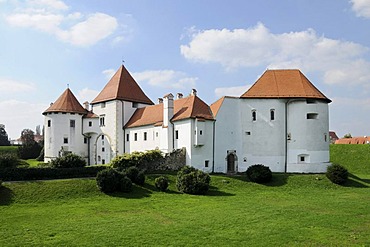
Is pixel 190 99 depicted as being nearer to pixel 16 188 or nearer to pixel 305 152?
pixel 305 152

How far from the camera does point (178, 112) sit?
1427 inches

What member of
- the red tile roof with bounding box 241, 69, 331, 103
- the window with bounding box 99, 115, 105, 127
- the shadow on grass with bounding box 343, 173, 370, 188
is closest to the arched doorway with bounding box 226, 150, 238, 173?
the red tile roof with bounding box 241, 69, 331, 103

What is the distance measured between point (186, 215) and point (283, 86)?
2180 cm

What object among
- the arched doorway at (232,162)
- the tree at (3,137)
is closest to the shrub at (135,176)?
the arched doorway at (232,162)

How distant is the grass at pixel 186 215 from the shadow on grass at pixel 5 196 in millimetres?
54

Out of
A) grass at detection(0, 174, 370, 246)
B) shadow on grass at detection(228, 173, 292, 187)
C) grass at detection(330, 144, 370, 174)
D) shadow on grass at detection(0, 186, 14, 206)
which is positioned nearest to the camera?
grass at detection(0, 174, 370, 246)

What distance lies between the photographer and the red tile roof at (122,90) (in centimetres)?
4533

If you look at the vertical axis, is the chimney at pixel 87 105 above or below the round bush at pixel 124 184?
above

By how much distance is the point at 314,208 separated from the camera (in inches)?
878

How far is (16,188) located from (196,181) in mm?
12242

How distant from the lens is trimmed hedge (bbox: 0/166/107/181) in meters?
26.4

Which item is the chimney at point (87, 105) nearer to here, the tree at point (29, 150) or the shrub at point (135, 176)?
the tree at point (29, 150)

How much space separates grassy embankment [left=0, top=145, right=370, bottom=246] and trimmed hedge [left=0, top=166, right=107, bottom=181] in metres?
2.11

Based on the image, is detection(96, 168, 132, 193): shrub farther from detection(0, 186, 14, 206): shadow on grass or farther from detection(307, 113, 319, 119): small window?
detection(307, 113, 319, 119): small window
